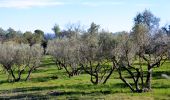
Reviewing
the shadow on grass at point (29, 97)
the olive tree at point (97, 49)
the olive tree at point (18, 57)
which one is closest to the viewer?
the shadow on grass at point (29, 97)

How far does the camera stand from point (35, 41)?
168625mm

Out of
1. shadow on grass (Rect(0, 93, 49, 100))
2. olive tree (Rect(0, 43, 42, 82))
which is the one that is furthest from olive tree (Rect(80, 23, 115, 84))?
olive tree (Rect(0, 43, 42, 82))

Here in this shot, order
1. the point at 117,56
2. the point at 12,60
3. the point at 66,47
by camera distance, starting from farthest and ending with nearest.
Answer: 1. the point at 66,47
2. the point at 12,60
3. the point at 117,56

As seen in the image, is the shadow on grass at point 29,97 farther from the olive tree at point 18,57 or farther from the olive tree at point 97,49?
the olive tree at point 18,57

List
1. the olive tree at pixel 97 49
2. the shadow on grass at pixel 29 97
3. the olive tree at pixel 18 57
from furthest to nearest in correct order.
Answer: the olive tree at pixel 18 57 < the olive tree at pixel 97 49 < the shadow on grass at pixel 29 97

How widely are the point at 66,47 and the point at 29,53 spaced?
28.3ft

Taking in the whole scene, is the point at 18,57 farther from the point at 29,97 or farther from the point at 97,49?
the point at 29,97

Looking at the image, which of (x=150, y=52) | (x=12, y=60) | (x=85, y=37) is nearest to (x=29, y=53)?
(x=12, y=60)

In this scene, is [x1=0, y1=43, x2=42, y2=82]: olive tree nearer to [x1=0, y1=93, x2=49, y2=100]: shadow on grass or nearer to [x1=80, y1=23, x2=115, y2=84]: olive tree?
[x1=80, y1=23, x2=115, y2=84]: olive tree

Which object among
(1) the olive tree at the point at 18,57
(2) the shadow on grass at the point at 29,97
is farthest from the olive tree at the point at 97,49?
(1) the olive tree at the point at 18,57

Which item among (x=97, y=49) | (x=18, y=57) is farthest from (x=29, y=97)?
(x=18, y=57)

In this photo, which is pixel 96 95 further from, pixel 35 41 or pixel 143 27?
pixel 35 41

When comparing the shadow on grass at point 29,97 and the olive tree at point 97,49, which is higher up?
the olive tree at point 97,49

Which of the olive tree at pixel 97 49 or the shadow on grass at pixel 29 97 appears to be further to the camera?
the olive tree at pixel 97 49
